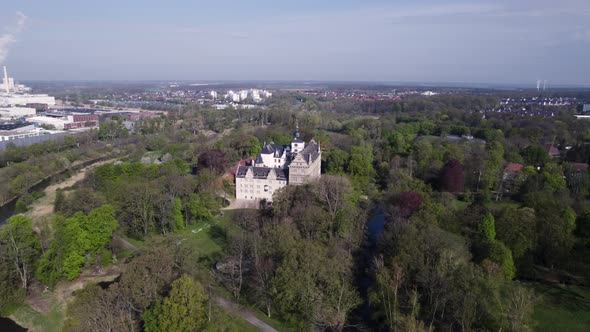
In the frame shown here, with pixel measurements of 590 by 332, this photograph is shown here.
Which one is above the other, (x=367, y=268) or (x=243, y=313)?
(x=367, y=268)

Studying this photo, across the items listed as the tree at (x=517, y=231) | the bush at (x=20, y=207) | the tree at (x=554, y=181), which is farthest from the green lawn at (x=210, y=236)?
the tree at (x=554, y=181)

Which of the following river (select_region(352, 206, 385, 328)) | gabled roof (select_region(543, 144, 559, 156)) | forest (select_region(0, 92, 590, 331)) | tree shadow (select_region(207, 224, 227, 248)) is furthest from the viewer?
gabled roof (select_region(543, 144, 559, 156))

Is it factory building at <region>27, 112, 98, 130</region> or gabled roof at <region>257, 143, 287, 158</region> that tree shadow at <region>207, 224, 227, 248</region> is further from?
factory building at <region>27, 112, 98, 130</region>

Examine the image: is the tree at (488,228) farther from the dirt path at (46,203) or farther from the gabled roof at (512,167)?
the dirt path at (46,203)

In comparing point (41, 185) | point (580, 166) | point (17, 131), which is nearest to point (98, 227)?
point (41, 185)

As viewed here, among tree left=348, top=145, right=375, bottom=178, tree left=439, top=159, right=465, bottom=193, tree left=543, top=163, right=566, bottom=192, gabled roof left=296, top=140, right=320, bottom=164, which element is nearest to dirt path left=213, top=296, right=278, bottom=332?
gabled roof left=296, top=140, right=320, bottom=164

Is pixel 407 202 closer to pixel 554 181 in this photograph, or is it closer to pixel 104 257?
pixel 554 181
